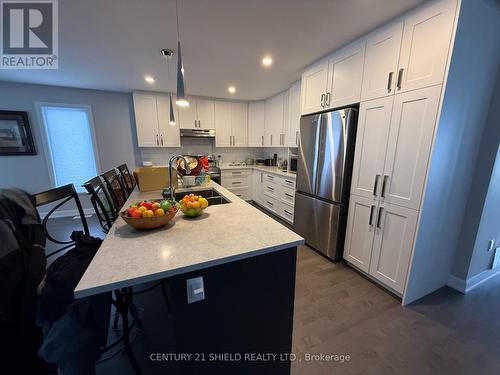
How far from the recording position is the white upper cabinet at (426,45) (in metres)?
1.38

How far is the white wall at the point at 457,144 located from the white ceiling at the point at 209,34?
505 mm

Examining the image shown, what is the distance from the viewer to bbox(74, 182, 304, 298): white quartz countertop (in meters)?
0.75

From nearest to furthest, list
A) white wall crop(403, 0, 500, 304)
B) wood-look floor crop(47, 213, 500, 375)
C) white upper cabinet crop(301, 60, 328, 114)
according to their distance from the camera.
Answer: wood-look floor crop(47, 213, 500, 375) → white wall crop(403, 0, 500, 304) → white upper cabinet crop(301, 60, 328, 114)

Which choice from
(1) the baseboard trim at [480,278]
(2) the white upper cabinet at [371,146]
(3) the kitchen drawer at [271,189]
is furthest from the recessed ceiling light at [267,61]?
A: (1) the baseboard trim at [480,278]

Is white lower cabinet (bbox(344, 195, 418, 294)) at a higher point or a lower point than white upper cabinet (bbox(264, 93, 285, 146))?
lower

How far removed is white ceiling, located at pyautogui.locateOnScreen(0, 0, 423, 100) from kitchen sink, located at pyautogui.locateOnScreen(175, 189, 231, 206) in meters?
1.55

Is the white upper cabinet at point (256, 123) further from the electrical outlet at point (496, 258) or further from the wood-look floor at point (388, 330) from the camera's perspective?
Answer: the electrical outlet at point (496, 258)

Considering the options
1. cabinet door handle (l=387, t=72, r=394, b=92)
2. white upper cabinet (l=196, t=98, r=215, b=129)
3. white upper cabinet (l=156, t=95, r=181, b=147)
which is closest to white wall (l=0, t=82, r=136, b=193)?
white upper cabinet (l=156, t=95, r=181, b=147)

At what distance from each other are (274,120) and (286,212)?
197 cm

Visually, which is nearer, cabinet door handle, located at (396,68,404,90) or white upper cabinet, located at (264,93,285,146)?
cabinet door handle, located at (396,68,404,90)

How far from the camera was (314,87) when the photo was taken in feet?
8.38

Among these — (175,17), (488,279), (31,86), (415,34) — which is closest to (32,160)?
(31,86)

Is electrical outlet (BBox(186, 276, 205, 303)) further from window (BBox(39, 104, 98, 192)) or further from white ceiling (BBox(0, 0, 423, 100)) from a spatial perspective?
window (BBox(39, 104, 98, 192))

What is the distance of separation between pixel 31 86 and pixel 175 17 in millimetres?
3725
